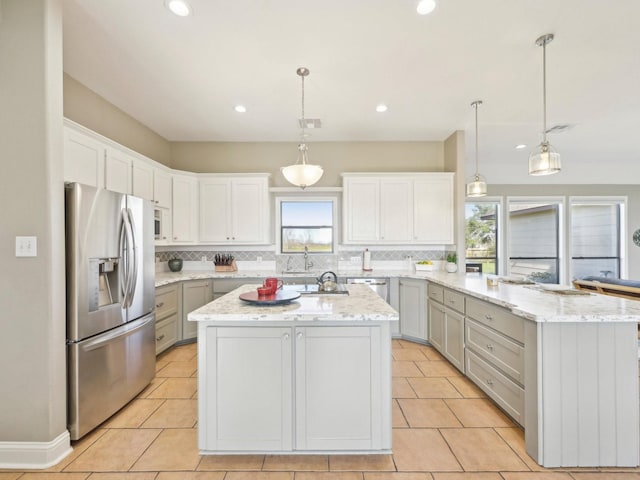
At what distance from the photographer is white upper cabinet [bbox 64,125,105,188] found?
244 centimetres

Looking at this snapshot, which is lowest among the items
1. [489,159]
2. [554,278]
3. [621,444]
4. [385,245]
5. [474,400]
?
[474,400]

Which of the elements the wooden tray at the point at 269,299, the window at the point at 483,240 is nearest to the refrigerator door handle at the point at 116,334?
the wooden tray at the point at 269,299

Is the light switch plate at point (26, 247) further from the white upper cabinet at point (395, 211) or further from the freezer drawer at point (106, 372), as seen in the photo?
the white upper cabinet at point (395, 211)

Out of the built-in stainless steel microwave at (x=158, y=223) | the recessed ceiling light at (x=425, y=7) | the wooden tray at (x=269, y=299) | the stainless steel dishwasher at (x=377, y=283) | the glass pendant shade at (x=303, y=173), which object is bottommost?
the stainless steel dishwasher at (x=377, y=283)

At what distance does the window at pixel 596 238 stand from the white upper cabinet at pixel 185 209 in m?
7.05

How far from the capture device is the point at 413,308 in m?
3.93

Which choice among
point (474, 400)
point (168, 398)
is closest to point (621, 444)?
point (474, 400)

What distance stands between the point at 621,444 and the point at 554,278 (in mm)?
5199

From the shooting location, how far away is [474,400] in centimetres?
254

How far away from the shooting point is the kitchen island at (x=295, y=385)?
1.77 metres

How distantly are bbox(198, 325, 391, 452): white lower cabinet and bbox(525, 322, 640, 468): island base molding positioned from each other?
922 mm

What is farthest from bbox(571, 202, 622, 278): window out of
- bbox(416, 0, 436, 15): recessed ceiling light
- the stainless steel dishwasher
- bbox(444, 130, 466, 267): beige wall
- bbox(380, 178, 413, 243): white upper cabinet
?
bbox(416, 0, 436, 15): recessed ceiling light

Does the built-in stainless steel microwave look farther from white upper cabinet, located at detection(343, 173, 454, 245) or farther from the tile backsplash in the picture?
white upper cabinet, located at detection(343, 173, 454, 245)

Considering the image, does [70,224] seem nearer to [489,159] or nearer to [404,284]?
[404,284]
